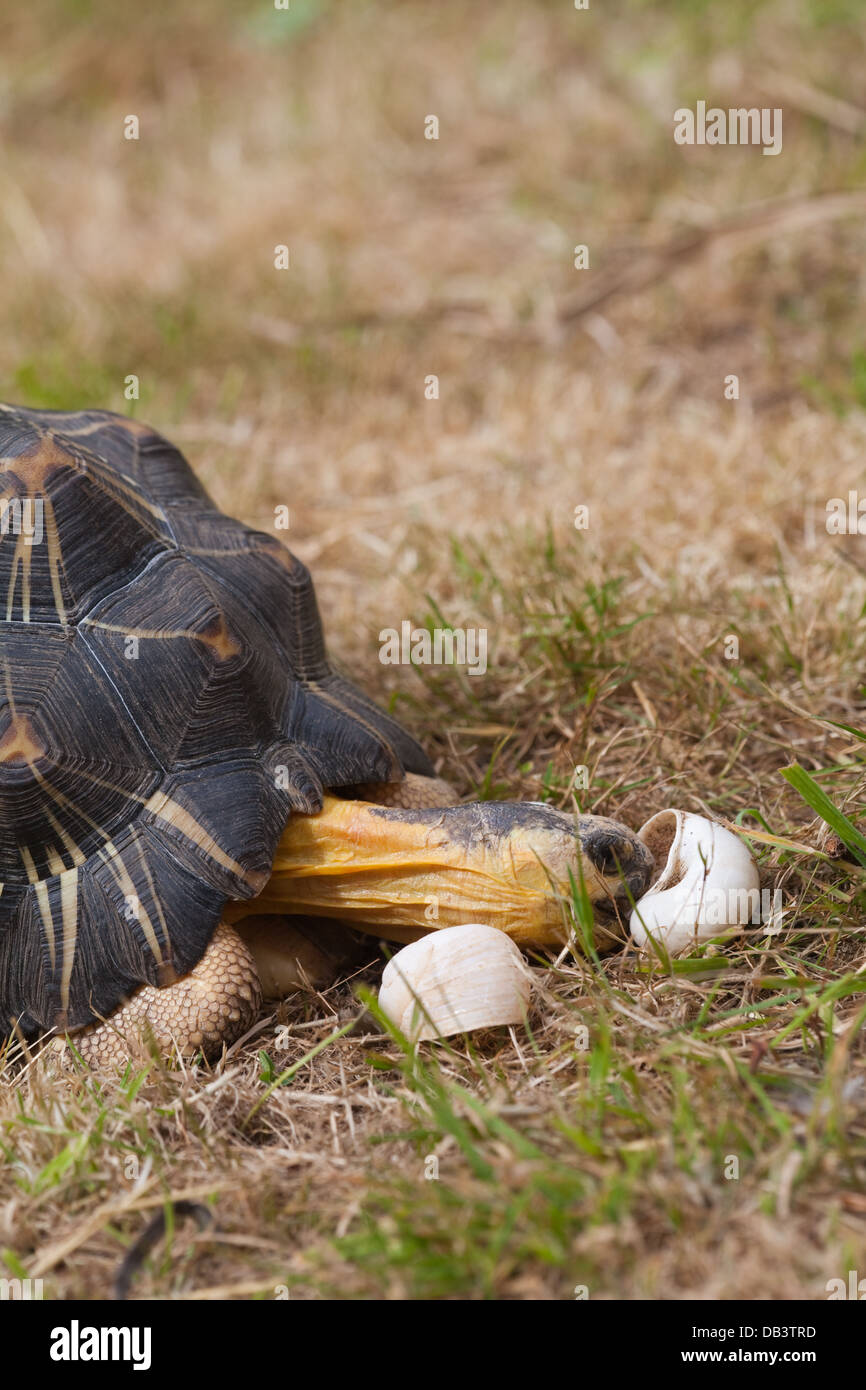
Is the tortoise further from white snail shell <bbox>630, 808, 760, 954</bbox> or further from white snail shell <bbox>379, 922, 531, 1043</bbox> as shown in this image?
white snail shell <bbox>379, 922, 531, 1043</bbox>

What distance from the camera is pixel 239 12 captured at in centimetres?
843

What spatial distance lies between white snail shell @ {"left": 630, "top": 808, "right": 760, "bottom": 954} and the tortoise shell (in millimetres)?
625

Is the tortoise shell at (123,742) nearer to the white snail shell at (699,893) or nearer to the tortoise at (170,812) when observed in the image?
the tortoise at (170,812)

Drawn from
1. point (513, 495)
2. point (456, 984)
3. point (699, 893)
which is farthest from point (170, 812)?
point (513, 495)

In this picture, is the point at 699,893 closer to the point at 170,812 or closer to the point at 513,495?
the point at 170,812

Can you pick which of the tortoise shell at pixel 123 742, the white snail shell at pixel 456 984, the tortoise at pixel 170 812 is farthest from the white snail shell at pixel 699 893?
the tortoise shell at pixel 123 742

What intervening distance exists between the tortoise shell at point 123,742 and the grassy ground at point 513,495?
0.25 m

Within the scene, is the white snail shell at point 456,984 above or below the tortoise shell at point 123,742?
below

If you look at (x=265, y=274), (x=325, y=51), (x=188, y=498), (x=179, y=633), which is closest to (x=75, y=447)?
(x=188, y=498)

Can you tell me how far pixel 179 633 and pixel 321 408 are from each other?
2.88 meters

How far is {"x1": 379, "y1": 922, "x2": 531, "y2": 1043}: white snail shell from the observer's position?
2.11 metres

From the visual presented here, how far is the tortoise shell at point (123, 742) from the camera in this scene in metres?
2.26

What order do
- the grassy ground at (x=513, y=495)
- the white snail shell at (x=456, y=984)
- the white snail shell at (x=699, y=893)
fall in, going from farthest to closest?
1. the white snail shell at (x=699, y=893)
2. the white snail shell at (x=456, y=984)
3. the grassy ground at (x=513, y=495)

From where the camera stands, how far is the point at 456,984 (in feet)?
7.01
